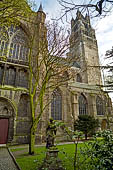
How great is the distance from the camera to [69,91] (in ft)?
66.1

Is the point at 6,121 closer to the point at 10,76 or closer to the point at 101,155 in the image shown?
the point at 10,76

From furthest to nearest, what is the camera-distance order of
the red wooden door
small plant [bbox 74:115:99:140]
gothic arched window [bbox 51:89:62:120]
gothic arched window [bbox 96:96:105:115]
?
1. gothic arched window [bbox 96:96:105:115]
2. gothic arched window [bbox 51:89:62:120]
3. small plant [bbox 74:115:99:140]
4. the red wooden door

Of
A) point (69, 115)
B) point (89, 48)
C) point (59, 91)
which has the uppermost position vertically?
point (89, 48)

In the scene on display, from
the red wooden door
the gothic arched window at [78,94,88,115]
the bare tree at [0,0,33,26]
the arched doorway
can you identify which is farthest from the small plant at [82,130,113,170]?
the gothic arched window at [78,94,88,115]

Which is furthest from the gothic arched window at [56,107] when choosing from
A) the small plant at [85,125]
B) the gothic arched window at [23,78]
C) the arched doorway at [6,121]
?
the arched doorway at [6,121]

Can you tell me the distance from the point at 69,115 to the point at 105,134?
15.2 meters

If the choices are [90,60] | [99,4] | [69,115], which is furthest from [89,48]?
[99,4]

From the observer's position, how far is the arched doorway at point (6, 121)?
12.8 metres

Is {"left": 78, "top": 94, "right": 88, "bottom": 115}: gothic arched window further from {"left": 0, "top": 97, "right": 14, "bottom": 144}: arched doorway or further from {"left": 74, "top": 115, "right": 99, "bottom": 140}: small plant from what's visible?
{"left": 0, "top": 97, "right": 14, "bottom": 144}: arched doorway

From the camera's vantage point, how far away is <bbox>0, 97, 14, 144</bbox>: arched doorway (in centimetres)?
1277

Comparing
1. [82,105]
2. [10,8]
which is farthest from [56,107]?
[10,8]

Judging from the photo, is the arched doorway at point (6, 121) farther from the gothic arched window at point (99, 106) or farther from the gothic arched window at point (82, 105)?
the gothic arched window at point (99, 106)

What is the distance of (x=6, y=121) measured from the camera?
1340 centimetres

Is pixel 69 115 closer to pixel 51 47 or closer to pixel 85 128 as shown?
pixel 85 128
